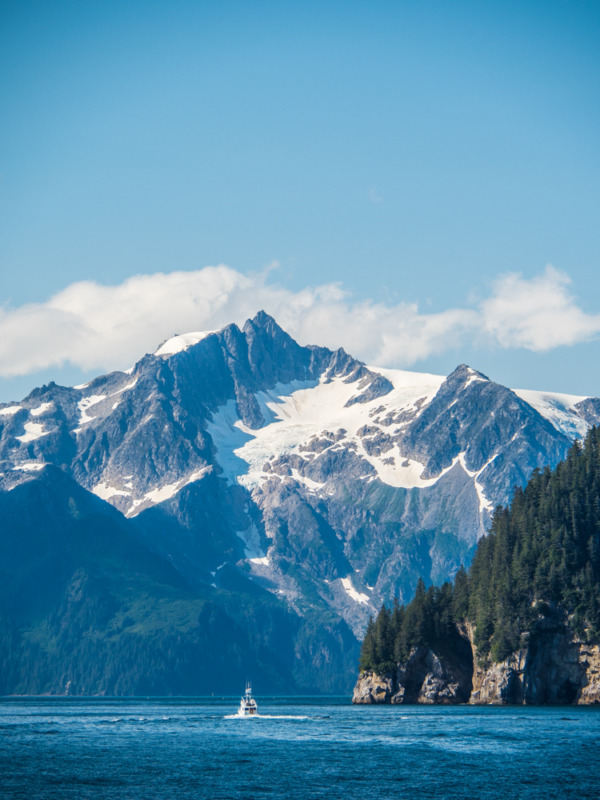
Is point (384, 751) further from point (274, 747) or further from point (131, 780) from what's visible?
point (131, 780)

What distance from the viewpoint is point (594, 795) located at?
115250 millimetres

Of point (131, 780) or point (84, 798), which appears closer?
point (84, 798)

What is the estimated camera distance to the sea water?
390ft

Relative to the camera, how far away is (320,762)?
142 m

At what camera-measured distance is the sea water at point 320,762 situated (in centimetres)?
11875

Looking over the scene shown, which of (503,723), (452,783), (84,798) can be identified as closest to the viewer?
(84,798)

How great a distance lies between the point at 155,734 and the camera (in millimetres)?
187375

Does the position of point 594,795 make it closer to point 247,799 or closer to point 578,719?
point 247,799

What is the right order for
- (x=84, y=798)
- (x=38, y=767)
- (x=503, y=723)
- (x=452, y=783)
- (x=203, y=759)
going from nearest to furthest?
(x=84, y=798) < (x=452, y=783) < (x=38, y=767) < (x=203, y=759) < (x=503, y=723)

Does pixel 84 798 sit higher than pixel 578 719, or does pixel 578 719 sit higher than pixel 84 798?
pixel 578 719

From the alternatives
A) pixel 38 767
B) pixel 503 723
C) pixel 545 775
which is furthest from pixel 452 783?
pixel 503 723

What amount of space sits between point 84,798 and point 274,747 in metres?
51.7

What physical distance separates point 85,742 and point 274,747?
29813 millimetres

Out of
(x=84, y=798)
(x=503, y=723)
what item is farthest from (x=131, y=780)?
(x=503, y=723)
